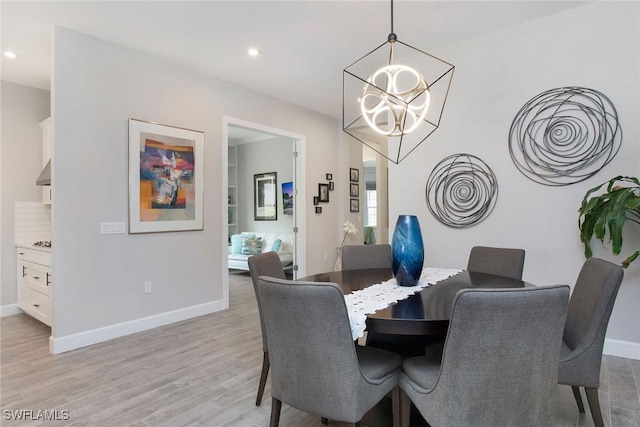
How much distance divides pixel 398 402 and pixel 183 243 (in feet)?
9.74

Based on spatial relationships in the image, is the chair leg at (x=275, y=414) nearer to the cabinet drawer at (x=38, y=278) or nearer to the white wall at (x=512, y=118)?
the white wall at (x=512, y=118)

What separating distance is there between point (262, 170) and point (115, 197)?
13.4 feet

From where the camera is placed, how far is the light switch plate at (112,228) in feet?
10.5

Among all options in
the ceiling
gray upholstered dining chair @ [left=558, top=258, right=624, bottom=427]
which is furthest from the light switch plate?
gray upholstered dining chair @ [left=558, top=258, right=624, bottom=427]

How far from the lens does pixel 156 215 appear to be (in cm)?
359

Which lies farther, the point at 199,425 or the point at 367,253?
the point at 367,253

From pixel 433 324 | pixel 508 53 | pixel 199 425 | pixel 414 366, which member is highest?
pixel 508 53

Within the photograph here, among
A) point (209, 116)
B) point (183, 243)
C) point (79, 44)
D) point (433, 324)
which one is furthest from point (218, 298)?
point (433, 324)

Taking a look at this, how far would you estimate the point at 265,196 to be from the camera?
Answer: 7191 millimetres

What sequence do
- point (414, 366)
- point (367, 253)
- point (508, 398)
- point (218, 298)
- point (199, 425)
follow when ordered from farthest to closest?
point (218, 298), point (367, 253), point (199, 425), point (414, 366), point (508, 398)

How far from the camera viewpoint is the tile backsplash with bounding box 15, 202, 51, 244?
409cm

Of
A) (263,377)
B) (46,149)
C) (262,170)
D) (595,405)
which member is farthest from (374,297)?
(262,170)

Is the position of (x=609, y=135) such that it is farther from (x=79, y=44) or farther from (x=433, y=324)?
(x=79, y=44)

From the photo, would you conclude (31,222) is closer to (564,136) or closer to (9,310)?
(9,310)
